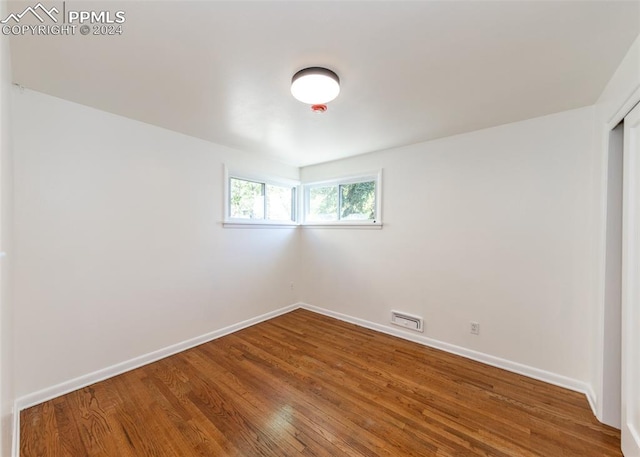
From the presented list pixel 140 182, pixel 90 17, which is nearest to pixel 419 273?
pixel 140 182

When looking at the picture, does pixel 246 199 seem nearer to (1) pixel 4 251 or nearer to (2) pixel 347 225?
(2) pixel 347 225

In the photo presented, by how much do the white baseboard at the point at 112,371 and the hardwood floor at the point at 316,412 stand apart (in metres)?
0.06

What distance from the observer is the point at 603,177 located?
1.82 meters

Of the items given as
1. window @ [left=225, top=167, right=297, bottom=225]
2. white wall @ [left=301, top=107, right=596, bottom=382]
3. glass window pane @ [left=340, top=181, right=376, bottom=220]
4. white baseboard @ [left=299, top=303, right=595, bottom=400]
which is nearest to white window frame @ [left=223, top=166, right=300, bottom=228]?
window @ [left=225, top=167, right=297, bottom=225]

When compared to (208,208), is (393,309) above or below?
below

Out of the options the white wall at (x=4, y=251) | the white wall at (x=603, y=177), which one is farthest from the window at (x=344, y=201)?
the white wall at (x=4, y=251)

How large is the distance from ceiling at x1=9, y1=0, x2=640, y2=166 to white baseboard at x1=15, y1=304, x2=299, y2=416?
2.25 m

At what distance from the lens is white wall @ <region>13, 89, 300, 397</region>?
187 centimetres

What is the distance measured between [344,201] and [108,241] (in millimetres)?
2756

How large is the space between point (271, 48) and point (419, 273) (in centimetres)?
259

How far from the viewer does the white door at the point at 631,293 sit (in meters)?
1.34

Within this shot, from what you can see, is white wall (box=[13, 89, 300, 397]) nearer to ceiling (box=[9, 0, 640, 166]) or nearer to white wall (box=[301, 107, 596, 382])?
ceiling (box=[9, 0, 640, 166])

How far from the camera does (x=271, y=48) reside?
4.73ft

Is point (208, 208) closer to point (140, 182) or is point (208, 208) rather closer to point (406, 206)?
point (140, 182)
